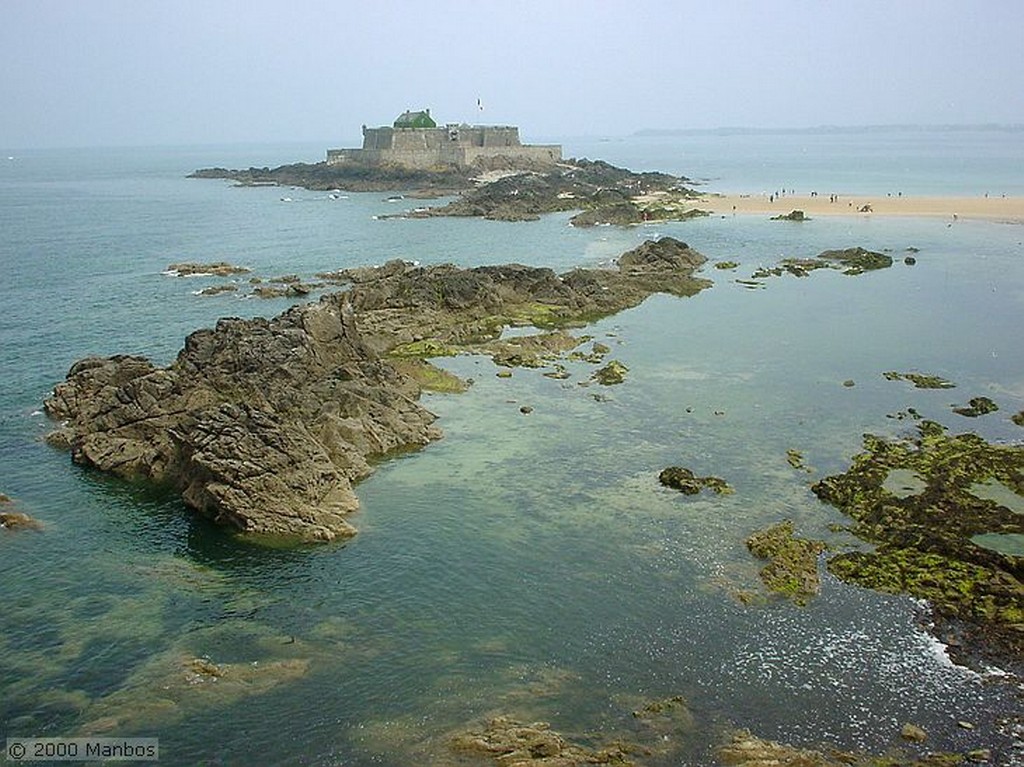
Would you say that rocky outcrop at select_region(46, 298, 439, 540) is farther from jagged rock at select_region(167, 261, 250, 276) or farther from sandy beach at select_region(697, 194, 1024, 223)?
sandy beach at select_region(697, 194, 1024, 223)

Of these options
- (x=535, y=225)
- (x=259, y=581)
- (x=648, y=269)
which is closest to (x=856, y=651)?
(x=259, y=581)

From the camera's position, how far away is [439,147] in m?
139

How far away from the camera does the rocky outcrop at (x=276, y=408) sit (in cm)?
2438

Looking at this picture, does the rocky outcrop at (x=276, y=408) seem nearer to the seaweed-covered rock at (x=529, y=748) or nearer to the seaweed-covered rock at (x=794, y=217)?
the seaweed-covered rock at (x=529, y=748)

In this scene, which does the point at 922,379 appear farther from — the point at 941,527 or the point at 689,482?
the point at 689,482

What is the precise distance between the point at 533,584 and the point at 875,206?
9024cm

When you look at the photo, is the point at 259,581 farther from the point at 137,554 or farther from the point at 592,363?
the point at 592,363

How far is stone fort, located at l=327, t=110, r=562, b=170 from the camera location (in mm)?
137375

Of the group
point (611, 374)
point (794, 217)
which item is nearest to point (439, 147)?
point (794, 217)

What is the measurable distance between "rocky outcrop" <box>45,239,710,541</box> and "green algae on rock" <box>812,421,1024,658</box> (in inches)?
536

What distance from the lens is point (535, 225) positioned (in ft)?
293

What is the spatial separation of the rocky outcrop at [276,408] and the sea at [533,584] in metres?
1.00

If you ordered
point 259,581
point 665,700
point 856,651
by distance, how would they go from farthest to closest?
point 259,581 < point 856,651 < point 665,700

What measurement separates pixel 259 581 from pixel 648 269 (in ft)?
142
